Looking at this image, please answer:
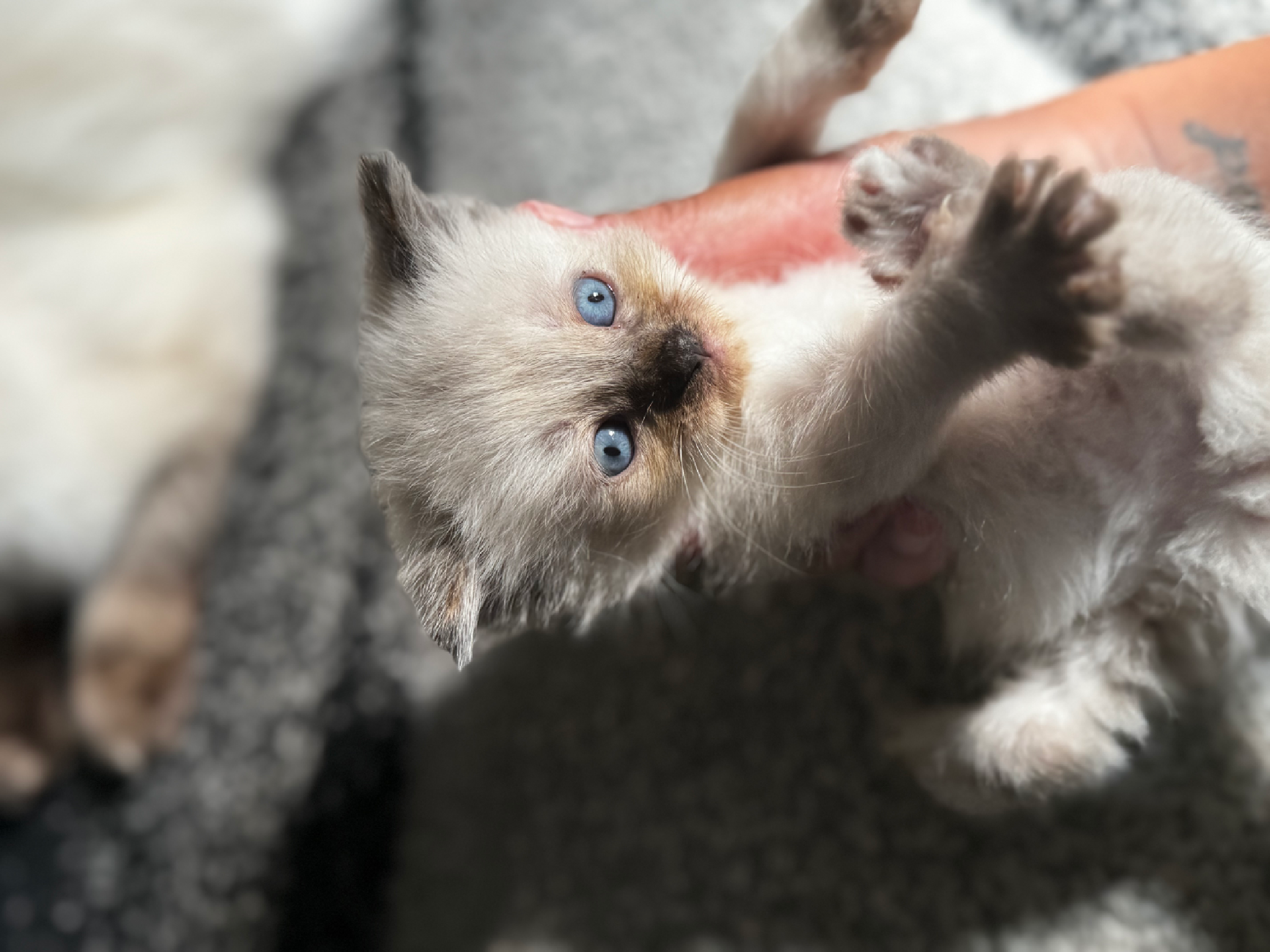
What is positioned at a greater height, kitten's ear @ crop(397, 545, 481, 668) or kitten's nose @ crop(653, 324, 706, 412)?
kitten's nose @ crop(653, 324, 706, 412)

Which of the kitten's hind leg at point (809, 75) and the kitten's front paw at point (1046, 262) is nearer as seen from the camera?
the kitten's front paw at point (1046, 262)

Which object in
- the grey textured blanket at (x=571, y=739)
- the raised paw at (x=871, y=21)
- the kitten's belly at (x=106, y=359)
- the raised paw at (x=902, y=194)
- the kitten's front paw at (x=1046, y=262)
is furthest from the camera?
the kitten's belly at (x=106, y=359)

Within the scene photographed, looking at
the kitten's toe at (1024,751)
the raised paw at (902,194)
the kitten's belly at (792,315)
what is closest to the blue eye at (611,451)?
the kitten's belly at (792,315)

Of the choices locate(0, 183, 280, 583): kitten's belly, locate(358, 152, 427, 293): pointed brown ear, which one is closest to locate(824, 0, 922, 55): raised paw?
locate(358, 152, 427, 293): pointed brown ear

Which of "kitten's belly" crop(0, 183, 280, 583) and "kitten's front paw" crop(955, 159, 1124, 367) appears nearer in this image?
"kitten's front paw" crop(955, 159, 1124, 367)

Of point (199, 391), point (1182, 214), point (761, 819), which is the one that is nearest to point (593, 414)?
point (1182, 214)

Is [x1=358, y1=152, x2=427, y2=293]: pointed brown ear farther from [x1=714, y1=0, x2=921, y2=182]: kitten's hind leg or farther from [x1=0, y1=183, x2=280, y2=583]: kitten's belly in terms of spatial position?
[x1=0, y1=183, x2=280, y2=583]: kitten's belly

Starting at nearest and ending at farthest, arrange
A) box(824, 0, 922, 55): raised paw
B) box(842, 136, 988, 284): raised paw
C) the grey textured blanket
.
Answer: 1. box(842, 136, 988, 284): raised paw
2. box(824, 0, 922, 55): raised paw
3. the grey textured blanket

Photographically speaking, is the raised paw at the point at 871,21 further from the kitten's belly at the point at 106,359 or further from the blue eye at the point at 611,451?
the kitten's belly at the point at 106,359

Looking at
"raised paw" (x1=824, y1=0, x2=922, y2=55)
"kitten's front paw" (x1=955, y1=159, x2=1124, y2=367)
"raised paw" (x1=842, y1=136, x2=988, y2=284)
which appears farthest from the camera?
"raised paw" (x1=824, y1=0, x2=922, y2=55)
